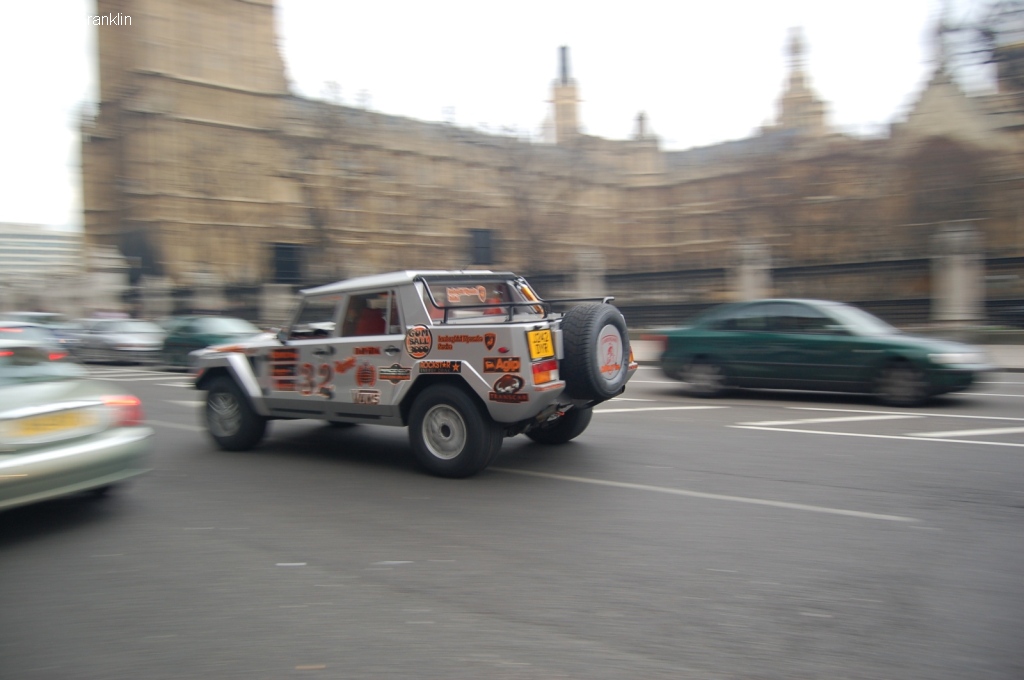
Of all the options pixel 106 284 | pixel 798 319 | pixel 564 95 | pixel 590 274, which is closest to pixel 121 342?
pixel 590 274

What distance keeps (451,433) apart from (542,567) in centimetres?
247

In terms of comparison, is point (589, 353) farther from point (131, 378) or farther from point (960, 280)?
point (960, 280)

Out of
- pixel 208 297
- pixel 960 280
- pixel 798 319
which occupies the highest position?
pixel 208 297

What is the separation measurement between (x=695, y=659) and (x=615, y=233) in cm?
6219

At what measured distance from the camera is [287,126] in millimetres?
49312

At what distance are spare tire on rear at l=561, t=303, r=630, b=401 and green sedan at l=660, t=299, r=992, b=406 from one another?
18.2 feet

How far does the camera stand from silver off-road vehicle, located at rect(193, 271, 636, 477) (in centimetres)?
686

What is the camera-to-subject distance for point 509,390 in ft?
22.1

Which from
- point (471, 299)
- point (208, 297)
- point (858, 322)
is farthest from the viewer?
point (208, 297)

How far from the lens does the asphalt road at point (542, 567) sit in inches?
146

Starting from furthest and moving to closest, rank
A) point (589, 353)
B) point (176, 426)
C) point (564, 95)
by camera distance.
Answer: point (564, 95)
point (176, 426)
point (589, 353)

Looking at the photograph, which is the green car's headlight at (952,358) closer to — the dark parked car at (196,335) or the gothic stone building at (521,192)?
the gothic stone building at (521,192)

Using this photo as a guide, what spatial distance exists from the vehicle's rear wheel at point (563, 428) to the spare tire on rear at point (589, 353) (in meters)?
1.23

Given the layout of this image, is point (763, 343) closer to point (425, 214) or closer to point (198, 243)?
point (425, 214)
